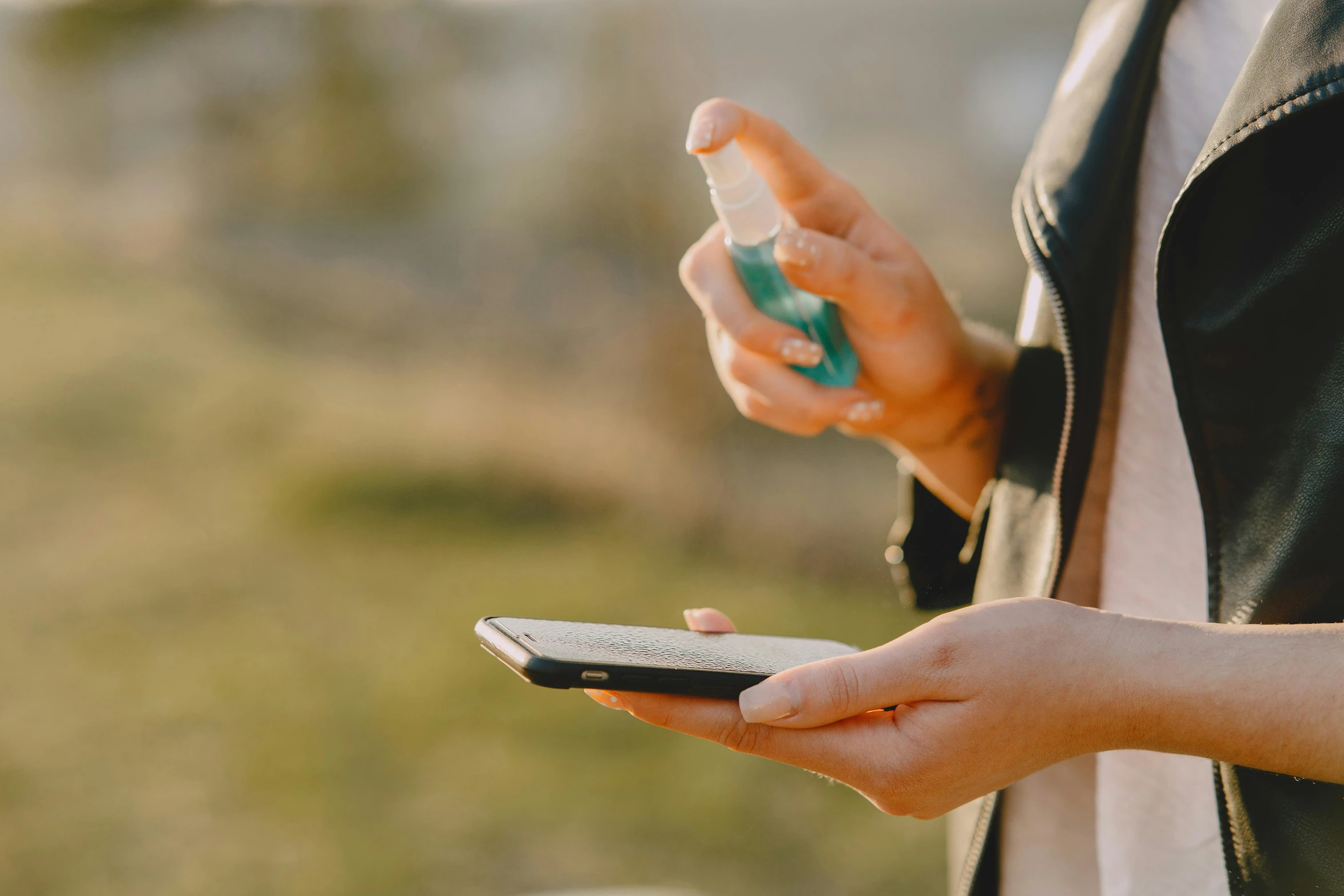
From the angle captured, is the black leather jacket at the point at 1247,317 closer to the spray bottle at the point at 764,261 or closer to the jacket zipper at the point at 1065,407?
the jacket zipper at the point at 1065,407

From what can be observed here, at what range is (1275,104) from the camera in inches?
28.6

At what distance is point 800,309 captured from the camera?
1.12 metres

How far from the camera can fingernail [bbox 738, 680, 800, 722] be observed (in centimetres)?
76

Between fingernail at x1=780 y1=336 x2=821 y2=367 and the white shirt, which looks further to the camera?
fingernail at x1=780 y1=336 x2=821 y2=367

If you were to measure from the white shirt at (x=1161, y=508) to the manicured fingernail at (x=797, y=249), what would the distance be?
33cm

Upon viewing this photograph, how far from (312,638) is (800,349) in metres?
3.64

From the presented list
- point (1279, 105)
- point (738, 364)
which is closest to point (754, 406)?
point (738, 364)

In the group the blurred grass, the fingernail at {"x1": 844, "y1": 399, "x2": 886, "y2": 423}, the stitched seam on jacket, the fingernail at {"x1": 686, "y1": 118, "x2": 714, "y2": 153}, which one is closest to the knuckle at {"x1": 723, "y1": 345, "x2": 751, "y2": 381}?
the fingernail at {"x1": 844, "y1": 399, "x2": 886, "y2": 423}

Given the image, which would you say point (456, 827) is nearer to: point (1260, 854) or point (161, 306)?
point (1260, 854)

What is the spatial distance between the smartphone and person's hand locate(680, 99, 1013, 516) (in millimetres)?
328

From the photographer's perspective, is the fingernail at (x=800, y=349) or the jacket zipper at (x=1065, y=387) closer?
the jacket zipper at (x=1065, y=387)

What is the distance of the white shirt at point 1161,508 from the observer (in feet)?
3.10

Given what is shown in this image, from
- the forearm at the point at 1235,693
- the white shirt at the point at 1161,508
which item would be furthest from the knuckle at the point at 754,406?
the forearm at the point at 1235,693

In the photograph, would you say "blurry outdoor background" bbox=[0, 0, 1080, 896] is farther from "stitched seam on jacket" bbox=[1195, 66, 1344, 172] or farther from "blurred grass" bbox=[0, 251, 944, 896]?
"stitched seam on jacket" bbox=[1195, 66, 1344, 172]
